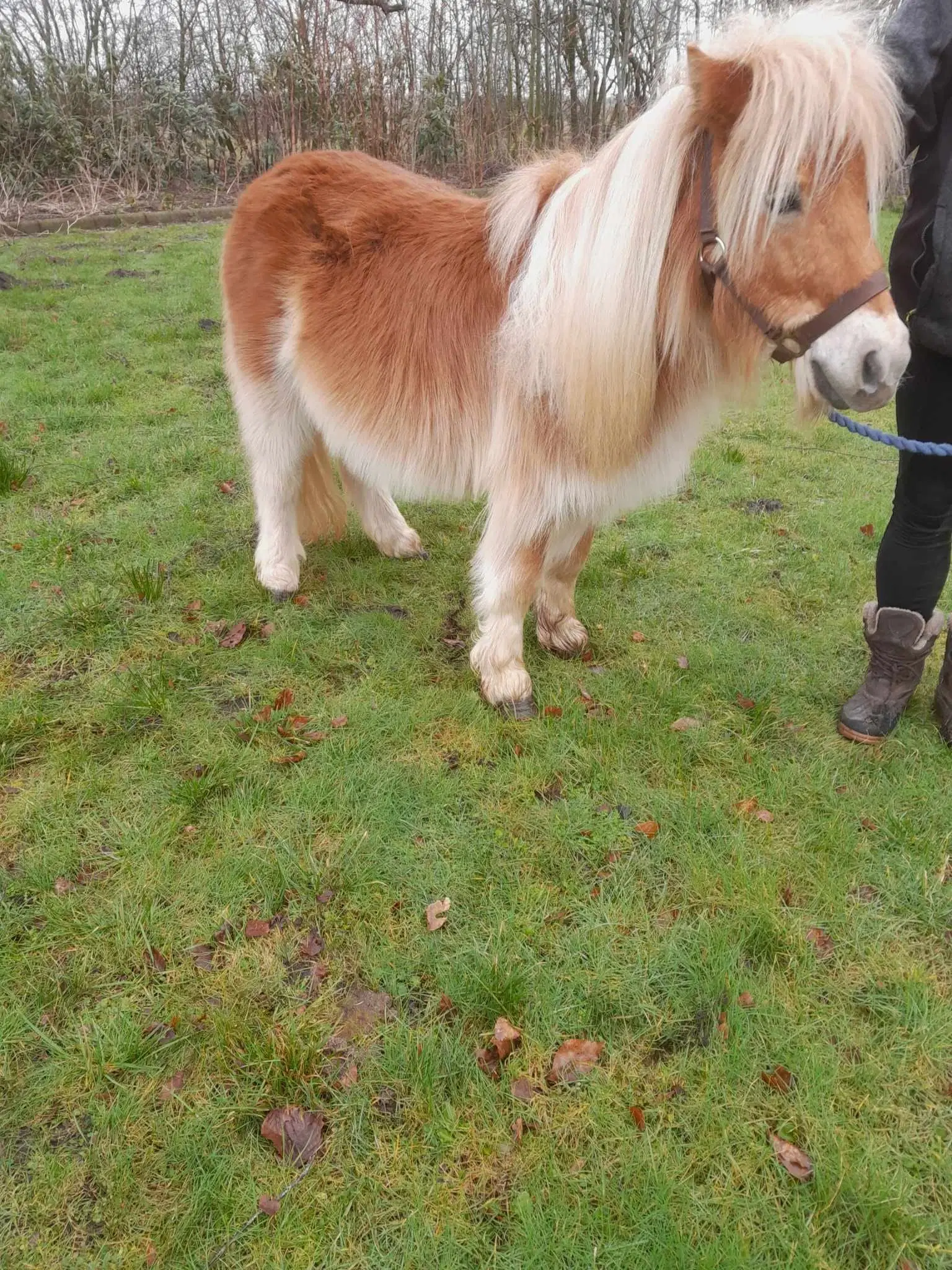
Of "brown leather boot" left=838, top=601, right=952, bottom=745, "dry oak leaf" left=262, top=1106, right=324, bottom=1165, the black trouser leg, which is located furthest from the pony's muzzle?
"dry oak leaf" left=262, top=1106, right=324, bottom=1165

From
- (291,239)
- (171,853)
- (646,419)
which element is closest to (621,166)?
(646,419)

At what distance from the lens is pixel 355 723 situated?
272 centimetres

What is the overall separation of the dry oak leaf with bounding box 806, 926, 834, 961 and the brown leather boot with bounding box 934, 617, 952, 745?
1029 millimetres

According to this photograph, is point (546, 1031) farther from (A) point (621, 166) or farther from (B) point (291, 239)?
(B) point (291, 239)

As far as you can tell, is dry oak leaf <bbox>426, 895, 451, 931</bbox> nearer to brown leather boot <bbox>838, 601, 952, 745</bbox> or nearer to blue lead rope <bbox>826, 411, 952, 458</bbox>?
brown leather boot <bbox>838, 601, 952, 745</bbox>

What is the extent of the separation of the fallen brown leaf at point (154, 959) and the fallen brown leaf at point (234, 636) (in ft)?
4.65

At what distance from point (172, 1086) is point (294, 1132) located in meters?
0.31

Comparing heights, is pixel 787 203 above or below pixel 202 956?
above

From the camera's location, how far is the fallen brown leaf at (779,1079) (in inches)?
65.8

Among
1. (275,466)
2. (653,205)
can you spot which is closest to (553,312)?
(653,205)

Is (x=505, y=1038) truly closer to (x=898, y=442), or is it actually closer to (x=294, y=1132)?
(x=294, y=1132)

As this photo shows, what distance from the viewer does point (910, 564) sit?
2463mm

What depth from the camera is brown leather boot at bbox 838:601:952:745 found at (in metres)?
2.55

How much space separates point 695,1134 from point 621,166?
2353 millimetres
